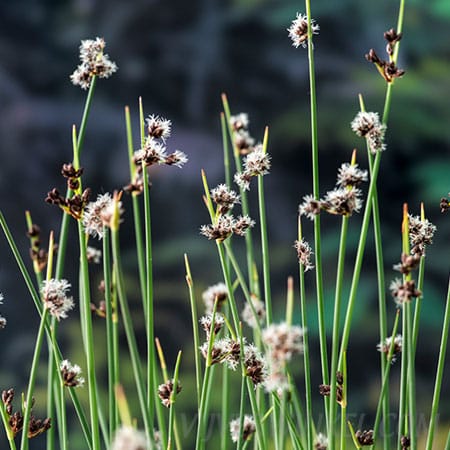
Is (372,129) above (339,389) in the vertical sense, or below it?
above

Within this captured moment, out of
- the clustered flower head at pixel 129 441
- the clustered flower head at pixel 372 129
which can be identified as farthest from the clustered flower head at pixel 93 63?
the clustered flower head at pixel 129 441

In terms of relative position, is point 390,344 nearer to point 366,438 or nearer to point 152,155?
point 366,438

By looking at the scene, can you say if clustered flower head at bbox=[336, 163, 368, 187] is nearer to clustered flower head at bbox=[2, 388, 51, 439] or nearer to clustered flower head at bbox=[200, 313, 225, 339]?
clustered flower head at bbox=[200, 313, 225, 339]

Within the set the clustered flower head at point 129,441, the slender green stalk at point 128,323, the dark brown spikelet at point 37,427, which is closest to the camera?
the clustered flower head at point 129,441

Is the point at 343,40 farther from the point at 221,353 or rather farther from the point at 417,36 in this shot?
the point at 221,353

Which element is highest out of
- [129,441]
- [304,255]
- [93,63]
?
[93,63]

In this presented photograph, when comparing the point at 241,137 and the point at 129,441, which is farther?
the point at 241,137

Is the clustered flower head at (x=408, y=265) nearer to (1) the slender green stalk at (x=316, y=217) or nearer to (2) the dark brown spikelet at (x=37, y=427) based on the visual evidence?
(1) the slender green stalk at (x=316, y=217)

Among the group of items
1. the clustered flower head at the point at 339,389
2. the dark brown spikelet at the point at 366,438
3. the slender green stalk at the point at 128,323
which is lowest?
the dark brown spikelet at the point at 366,438

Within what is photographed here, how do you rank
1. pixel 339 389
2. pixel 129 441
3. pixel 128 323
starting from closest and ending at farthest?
pixel 129 441, pixel 128 323, pixel 339 389

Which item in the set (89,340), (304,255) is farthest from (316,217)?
(89,340)

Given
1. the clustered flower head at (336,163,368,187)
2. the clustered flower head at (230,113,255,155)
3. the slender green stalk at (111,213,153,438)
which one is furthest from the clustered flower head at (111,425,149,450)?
the clustered flower head at (230,113,255,155)

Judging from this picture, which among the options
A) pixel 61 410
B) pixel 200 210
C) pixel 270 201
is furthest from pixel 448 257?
pixel 61 410
